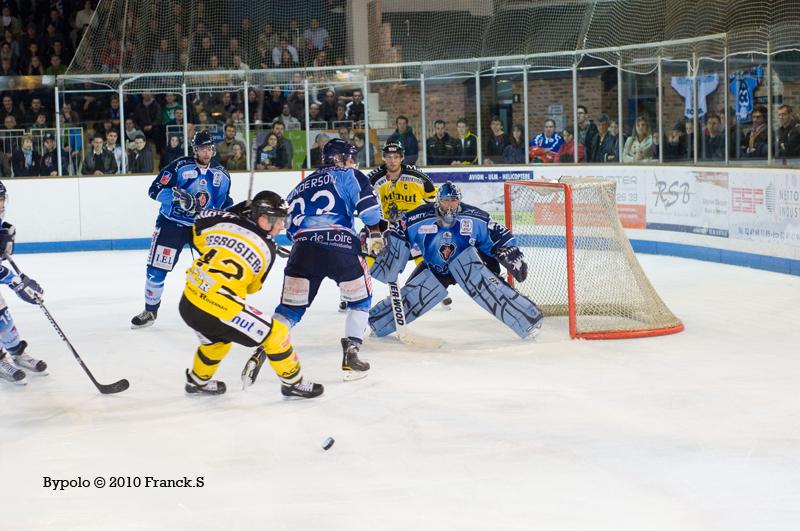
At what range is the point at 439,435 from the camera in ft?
13.8

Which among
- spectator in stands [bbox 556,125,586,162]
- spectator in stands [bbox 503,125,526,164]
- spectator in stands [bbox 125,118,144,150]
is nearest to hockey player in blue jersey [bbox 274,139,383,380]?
spectator in stands [bbox 556,125,586,162]

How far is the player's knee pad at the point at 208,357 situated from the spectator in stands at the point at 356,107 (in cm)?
725

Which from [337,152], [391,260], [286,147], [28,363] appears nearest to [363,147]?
[286,147]

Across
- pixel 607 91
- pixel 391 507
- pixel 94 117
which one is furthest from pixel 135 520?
pixel 94 117

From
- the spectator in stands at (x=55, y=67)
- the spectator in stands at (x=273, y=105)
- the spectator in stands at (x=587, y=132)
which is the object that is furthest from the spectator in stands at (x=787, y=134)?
the spectator in stands at (x=55, y=67)

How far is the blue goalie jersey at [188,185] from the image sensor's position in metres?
6.95

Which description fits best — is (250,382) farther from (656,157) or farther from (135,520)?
(656,157)

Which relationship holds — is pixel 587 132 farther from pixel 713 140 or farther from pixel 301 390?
pixel 301 390

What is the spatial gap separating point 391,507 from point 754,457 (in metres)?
1.31

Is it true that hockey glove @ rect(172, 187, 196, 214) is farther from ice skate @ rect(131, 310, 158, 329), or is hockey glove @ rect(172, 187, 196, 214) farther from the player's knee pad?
the player's knee pad

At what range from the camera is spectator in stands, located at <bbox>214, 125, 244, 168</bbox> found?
39.3 feet

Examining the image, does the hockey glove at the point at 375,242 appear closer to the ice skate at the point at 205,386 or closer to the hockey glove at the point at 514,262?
the hockey glove at the point at 514,262

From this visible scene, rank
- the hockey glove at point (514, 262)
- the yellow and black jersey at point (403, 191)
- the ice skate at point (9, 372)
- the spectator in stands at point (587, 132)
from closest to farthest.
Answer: the ice skate at point (9, 372) → the hockey glove at point (514, 262) → the yellow and black jersey at point (403, 191) → the spectator in stands at point (587, 132)

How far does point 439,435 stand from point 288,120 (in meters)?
8.23
